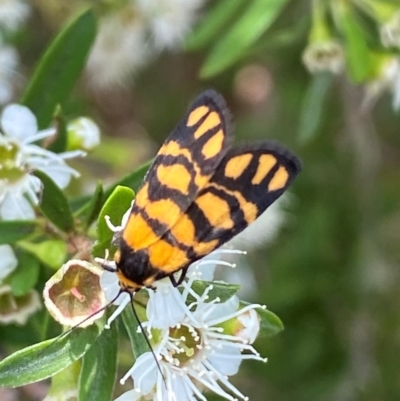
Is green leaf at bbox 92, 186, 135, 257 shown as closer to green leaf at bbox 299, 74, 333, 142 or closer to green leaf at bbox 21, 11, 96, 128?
green leaf at bbox 21, 11, 96, 128

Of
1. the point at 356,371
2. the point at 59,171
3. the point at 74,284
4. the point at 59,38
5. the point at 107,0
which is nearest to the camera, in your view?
the point at 74,284

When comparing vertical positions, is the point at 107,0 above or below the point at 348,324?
above

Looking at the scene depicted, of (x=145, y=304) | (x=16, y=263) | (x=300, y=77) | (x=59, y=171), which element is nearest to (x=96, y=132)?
(x=59, y=171)

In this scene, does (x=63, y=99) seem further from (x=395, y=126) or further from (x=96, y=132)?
(x=395, y=126)

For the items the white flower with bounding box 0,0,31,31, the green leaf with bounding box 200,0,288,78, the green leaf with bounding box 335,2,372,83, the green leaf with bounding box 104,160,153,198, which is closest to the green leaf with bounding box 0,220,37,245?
the green leaf with bounding box 104,160,153,198

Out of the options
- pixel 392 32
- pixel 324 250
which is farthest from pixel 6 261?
pixel 324 250

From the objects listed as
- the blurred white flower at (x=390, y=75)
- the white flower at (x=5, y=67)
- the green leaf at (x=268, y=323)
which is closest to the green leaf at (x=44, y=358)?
the green leaf at (x=268, y=323)

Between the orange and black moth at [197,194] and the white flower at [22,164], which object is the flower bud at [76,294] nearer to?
the orange and black moth at [197,194]
